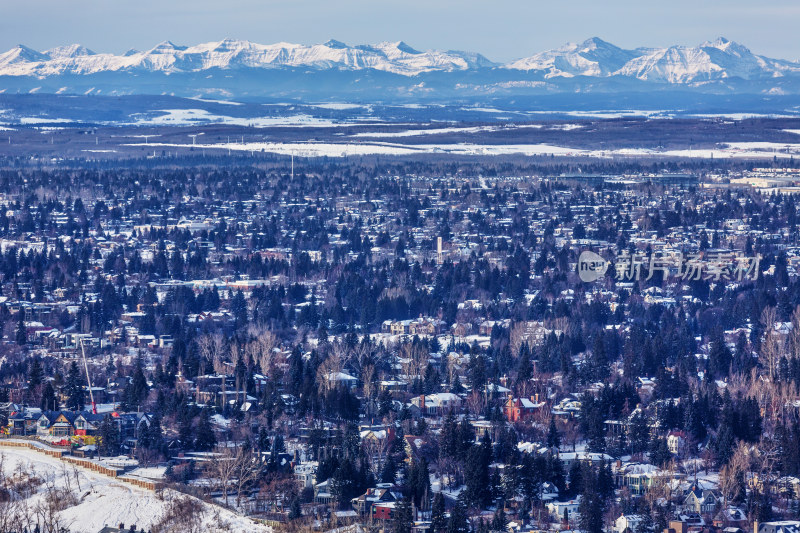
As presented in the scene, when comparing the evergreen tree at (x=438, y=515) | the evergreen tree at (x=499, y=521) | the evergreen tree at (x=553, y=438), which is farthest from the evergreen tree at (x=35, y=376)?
the evergreen tree at (x=499, y=521)

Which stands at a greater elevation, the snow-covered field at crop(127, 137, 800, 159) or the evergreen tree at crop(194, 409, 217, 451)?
the evergreen tree at crop(194, 409, 217, 451)

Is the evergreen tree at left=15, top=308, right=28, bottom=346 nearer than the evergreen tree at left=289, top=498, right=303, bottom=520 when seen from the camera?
No

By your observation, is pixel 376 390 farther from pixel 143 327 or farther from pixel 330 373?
pixel 143 327

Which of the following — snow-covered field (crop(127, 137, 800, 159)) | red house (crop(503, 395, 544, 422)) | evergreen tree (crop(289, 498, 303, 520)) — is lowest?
snow-covered field (crop(127, 137, 800, 159))

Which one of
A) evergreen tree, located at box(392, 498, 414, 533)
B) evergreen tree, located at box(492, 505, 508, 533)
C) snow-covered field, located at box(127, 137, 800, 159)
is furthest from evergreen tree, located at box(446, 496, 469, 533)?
snow-covered field, located at box(127, 137, 800, 159)

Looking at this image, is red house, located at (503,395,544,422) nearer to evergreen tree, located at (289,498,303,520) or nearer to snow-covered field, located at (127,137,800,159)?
evergreen tree, located at (289,498,303,520)

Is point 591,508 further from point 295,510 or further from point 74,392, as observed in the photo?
point 74,392

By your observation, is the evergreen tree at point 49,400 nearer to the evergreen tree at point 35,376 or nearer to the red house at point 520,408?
the evergreen tree at point 35,376

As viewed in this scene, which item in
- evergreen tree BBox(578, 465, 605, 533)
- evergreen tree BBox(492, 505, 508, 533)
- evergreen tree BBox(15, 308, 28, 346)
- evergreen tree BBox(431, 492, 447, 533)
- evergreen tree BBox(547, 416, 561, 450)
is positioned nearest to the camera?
evergreen tree BBox(431, 492, 447, 533)

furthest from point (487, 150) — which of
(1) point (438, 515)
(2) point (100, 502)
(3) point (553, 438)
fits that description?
(1) point (438, 515)

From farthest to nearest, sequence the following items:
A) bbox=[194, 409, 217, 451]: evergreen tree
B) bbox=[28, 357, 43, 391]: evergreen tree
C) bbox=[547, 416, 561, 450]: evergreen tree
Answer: bbox=[28, 357, 43, 391]: evergreen tree
bbox=[547, 416, 561, 450]: evergreen tree
bbox=[194, 409, 217, 451]: evergreen tree
